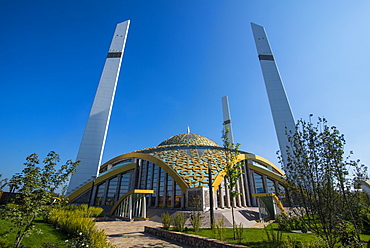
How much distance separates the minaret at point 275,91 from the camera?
95.8ft

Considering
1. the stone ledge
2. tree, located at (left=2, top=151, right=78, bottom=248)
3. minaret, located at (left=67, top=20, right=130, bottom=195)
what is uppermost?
minaret, located at (left=67, top=20, right=130, bottom=195)

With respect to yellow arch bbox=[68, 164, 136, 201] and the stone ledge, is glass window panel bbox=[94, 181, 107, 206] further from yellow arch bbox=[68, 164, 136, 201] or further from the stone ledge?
the stone ledge

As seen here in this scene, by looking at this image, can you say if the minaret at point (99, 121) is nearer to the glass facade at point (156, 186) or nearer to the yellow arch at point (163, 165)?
the glass facade at point (156, 186)

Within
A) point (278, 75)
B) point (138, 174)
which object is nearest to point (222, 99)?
point (278, 75)

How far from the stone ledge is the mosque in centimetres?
802

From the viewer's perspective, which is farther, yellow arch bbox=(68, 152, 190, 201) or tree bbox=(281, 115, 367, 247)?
yellow arch bbox=(68, 152, 190, 201)

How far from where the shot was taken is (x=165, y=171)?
74.6 feet

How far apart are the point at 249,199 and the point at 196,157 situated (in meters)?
10.2

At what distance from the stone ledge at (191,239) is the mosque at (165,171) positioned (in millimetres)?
8019

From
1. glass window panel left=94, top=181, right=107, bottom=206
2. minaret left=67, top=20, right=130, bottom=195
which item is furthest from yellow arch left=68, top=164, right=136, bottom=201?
glass window panel left=94, top=181, right=107, bottom=206

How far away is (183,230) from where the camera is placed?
9.51 m

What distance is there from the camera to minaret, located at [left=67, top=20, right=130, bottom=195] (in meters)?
27.7

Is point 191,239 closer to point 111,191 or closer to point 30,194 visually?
point 30,194

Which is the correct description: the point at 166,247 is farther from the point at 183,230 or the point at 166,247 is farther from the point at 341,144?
the point at 341,144
